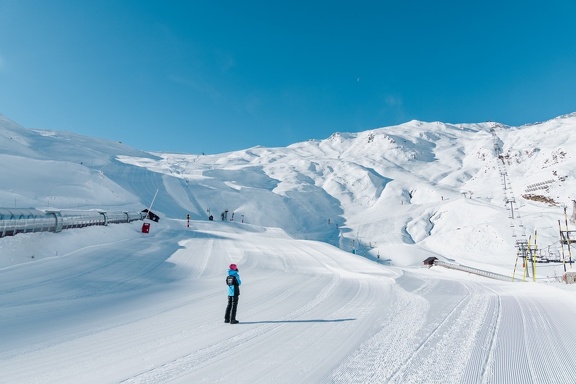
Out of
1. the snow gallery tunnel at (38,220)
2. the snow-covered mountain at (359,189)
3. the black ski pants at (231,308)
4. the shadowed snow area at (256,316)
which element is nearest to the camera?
the shadowed snow area at (256,316)

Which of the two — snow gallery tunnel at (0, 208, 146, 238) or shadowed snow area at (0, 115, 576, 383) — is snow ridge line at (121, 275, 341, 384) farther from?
snow gallery tunnel at (0, 208, 146, 238)

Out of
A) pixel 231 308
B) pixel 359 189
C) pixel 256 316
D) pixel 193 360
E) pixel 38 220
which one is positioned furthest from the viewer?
pixel 359 189

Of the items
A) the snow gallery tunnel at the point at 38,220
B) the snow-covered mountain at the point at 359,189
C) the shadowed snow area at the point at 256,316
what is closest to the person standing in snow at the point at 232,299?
the shadowed snow area at the point at 256,316

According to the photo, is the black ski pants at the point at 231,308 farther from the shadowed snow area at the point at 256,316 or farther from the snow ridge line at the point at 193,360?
the snow ridge line at the point at 193,360

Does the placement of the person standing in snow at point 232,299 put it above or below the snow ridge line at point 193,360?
above

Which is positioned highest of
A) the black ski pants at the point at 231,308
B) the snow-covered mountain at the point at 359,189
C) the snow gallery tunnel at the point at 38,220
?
the snow-covered mountain at the point at 359,189

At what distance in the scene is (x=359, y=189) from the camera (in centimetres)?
10444

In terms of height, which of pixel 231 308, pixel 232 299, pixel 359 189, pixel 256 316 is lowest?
pixel 256 316

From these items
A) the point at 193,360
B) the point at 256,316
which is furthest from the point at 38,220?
the point at 193,360

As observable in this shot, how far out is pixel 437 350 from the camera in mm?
6223

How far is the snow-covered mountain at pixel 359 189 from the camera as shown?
48.8 m

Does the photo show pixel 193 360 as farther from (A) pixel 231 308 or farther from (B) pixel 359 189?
(B) pixel 359 189

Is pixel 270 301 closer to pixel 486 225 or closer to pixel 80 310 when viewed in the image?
pixel 80 310

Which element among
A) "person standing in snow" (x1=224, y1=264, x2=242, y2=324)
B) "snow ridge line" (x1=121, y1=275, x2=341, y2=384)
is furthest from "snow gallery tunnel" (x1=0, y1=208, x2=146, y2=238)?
"snow ridge line" (x1=121, y1=275, x2=341, y2=384)
